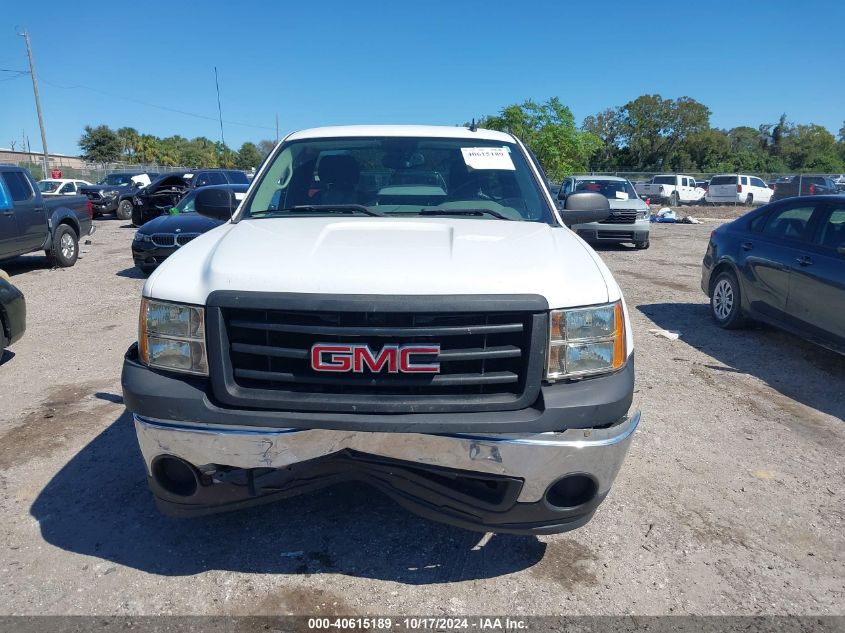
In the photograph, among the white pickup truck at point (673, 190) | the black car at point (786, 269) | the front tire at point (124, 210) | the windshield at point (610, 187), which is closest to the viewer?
the black car at point (786, 269)

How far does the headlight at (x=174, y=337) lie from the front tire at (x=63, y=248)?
35.4ft

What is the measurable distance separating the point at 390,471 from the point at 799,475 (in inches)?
109

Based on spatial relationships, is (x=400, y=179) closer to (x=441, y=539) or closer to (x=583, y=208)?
(x=583, y=208)

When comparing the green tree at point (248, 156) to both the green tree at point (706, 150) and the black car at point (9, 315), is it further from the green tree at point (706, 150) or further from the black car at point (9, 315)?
the black car at point (9, 315)

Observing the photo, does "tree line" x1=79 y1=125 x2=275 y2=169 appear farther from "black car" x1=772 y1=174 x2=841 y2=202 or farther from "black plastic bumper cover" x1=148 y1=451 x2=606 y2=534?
"black plastic bumper cover" x1=148 y1=451 x2=606 y2=534

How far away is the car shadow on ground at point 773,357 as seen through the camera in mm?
5336

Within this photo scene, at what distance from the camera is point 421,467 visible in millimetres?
2508

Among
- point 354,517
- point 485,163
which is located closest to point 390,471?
point 354,517

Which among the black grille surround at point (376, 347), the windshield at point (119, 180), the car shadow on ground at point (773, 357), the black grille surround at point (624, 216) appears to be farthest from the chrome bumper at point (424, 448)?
the windshield at point (119, 180)

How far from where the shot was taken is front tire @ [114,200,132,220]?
23.1 m

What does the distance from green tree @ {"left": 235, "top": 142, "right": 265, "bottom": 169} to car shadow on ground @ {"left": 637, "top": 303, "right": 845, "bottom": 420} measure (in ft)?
257

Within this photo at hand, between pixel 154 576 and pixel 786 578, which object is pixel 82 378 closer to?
pixel 154 576

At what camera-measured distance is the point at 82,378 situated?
18.3 feet

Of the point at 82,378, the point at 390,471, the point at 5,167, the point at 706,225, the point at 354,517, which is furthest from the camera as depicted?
the point at 706,225
